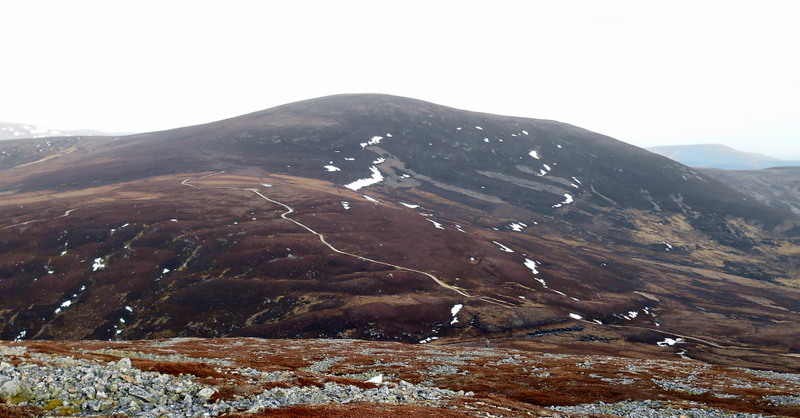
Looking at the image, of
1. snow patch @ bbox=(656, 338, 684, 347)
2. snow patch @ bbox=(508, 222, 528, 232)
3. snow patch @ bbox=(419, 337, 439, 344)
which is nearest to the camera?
snow patch @ bbox=(419, 337, 439, 344)

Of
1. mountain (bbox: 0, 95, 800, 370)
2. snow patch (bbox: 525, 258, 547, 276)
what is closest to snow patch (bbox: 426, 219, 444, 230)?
mountain (bbox: 0, 95, 800, 370)

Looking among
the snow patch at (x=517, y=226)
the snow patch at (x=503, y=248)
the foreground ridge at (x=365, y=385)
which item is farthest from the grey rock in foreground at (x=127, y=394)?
the snow patch at (x=517, y=226)

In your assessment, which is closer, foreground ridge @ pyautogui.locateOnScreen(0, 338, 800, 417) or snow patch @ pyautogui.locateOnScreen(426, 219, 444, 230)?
foreground ridge @ pyautogui.locateOnScreen(0, 338, 800, 417)

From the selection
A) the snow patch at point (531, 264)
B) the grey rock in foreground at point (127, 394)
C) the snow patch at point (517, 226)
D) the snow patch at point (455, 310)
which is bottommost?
the snow patch at point (455, 310)

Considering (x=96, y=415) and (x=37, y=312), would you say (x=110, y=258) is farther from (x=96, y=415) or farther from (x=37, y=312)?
(x=96, y=415)

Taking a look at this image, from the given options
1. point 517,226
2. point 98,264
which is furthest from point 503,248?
point 98,264

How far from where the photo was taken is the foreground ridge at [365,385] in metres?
18.6

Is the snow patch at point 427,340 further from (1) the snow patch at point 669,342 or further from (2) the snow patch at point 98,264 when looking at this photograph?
(2) the snow patch at point 98,264

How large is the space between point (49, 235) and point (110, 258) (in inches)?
870

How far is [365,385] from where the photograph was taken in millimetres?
28109

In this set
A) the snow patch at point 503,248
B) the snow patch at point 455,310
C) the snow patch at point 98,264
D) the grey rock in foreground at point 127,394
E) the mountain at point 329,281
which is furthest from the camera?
the snow patch at point 503,248

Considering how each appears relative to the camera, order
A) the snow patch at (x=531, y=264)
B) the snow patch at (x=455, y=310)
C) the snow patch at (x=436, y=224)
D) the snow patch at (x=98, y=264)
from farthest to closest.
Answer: the snow patch at (x=436, y=224) → the snow patch at (x=531, y=264) → the snow patch at (x=98, y=264) → the snow patch at (x=455, y=310)

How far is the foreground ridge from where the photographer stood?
1862 cm

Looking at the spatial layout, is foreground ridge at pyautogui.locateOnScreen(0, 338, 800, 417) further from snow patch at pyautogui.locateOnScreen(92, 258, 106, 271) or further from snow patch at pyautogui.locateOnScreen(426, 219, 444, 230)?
snow patch at pyautogui.locateOnScreen(426, 219, 444, 230)
